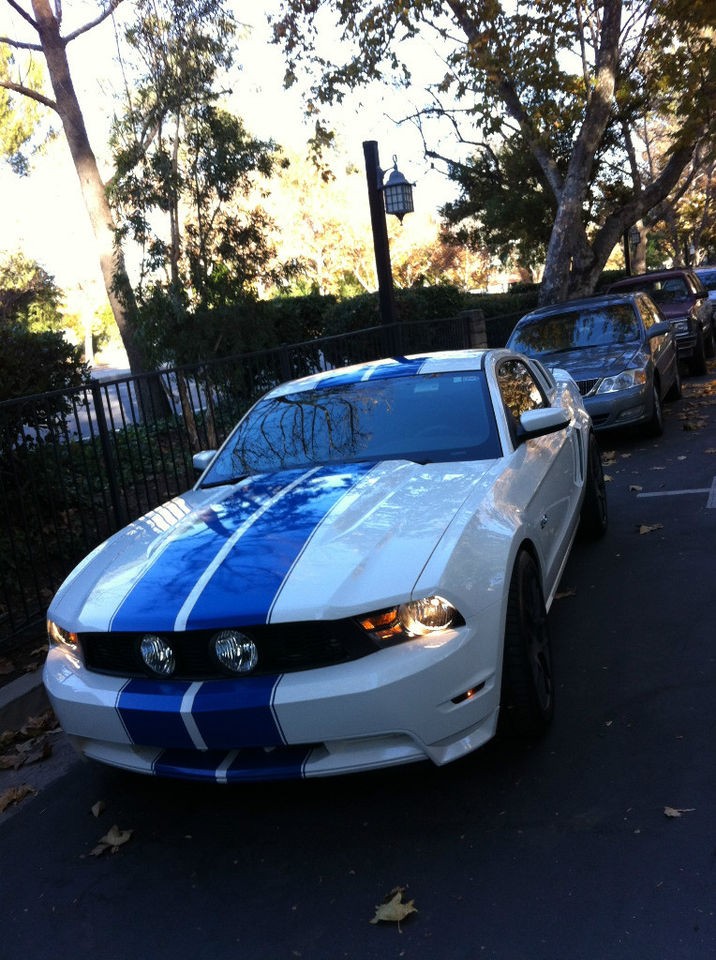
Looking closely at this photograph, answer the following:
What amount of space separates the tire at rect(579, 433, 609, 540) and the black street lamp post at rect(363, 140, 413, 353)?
639cm

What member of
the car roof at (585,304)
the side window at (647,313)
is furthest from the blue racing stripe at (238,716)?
the car roof at (585,304)

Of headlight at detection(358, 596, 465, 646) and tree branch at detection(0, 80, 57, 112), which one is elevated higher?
tree branch at detection(0, 80, 57, 112)

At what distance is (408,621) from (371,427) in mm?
1892

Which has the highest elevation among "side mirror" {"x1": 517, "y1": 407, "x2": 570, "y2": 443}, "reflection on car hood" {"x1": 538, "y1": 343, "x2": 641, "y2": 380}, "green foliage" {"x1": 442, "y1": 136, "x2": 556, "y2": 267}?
"green foliage" {"x1": 442, "y1": 136, "x2": 556, "y2": 267}

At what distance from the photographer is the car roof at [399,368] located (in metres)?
5.43

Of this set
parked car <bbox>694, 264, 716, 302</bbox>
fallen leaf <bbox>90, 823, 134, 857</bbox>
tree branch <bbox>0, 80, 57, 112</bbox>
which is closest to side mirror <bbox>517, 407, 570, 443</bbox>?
fallen leaf <bbox>90, 823, 134, 857</bbox>

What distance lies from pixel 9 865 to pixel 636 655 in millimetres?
2981

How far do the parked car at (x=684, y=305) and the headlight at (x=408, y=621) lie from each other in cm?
1242

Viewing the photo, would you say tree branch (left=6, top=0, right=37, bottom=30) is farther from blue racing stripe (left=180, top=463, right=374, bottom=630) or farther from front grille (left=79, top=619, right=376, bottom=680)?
front grille (left=79, top=619, right=376, bottom=680)

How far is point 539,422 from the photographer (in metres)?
4.79

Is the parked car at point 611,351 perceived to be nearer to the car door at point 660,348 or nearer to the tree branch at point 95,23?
the car door at point 660,348

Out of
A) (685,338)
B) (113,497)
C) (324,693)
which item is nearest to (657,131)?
(685,338)

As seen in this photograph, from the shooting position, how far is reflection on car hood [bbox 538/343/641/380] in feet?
33.9

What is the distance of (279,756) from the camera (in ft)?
11.1
